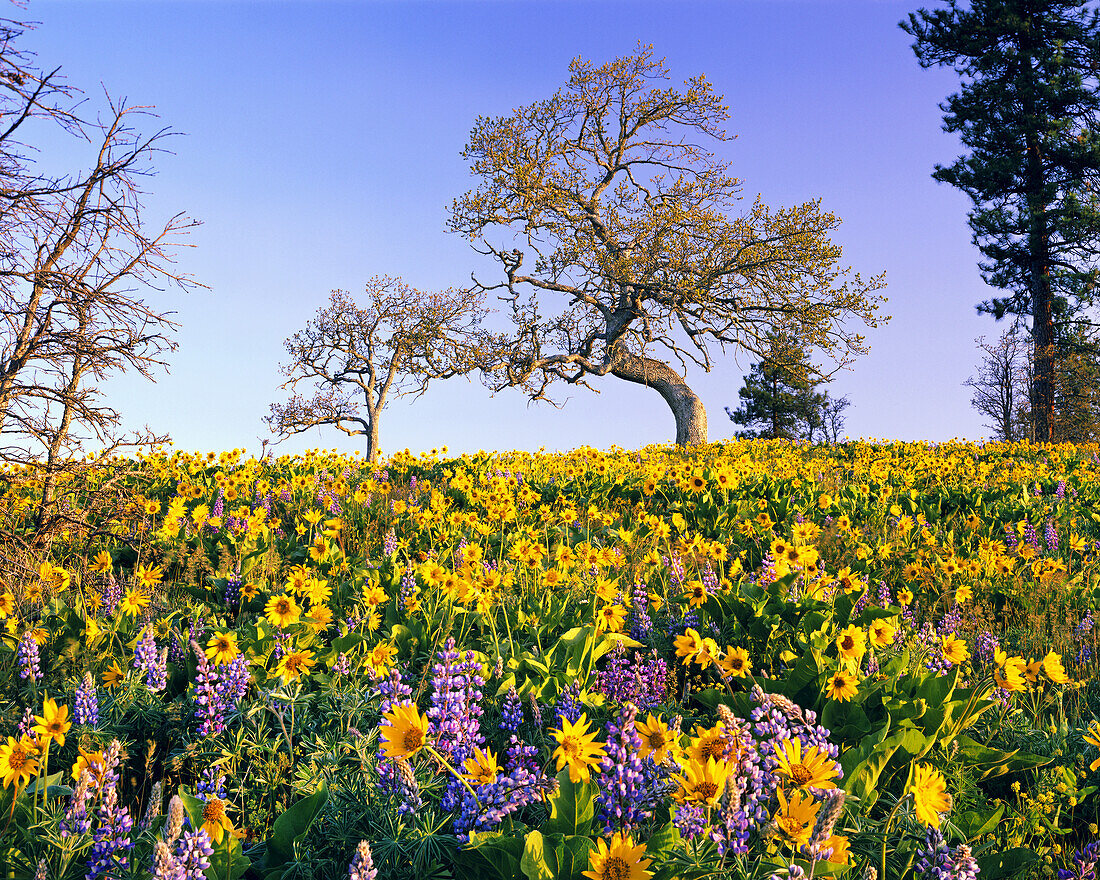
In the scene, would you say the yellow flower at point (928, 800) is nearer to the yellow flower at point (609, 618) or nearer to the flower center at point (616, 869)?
the flower center at point (616, 869)

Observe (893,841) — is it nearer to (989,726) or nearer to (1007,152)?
(989,726)

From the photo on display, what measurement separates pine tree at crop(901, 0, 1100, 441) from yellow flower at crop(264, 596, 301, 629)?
2450 centimetres

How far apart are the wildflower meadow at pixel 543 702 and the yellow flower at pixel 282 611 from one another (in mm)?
17

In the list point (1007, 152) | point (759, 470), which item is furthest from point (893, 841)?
point (1007, 152)

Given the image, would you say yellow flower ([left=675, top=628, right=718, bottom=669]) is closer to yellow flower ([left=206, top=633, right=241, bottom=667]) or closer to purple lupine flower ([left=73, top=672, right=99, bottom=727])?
yellow flower ([left=206, top=633, right=241, bottom=667])

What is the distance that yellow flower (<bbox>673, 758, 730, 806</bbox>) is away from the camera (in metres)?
1.59

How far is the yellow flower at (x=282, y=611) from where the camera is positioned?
3.29 m

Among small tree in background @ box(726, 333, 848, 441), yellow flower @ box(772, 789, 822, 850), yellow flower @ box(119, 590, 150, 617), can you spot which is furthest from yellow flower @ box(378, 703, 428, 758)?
small tree in background @ box(726, 333, 848, 441)

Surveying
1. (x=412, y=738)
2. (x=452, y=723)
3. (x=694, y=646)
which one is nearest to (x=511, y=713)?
(x=452, y=723)

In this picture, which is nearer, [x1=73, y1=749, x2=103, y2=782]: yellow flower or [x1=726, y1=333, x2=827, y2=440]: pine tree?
[x1=73, y1=749, x2=103, y2=782]: yellow flower

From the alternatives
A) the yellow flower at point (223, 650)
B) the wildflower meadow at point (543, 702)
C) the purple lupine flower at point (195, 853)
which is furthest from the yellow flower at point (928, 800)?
the yellow flower at point (223, 650)

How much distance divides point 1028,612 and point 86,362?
6911 mm

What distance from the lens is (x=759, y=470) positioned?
9141 millimetres

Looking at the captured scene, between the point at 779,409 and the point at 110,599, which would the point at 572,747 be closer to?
the point at 110,599
